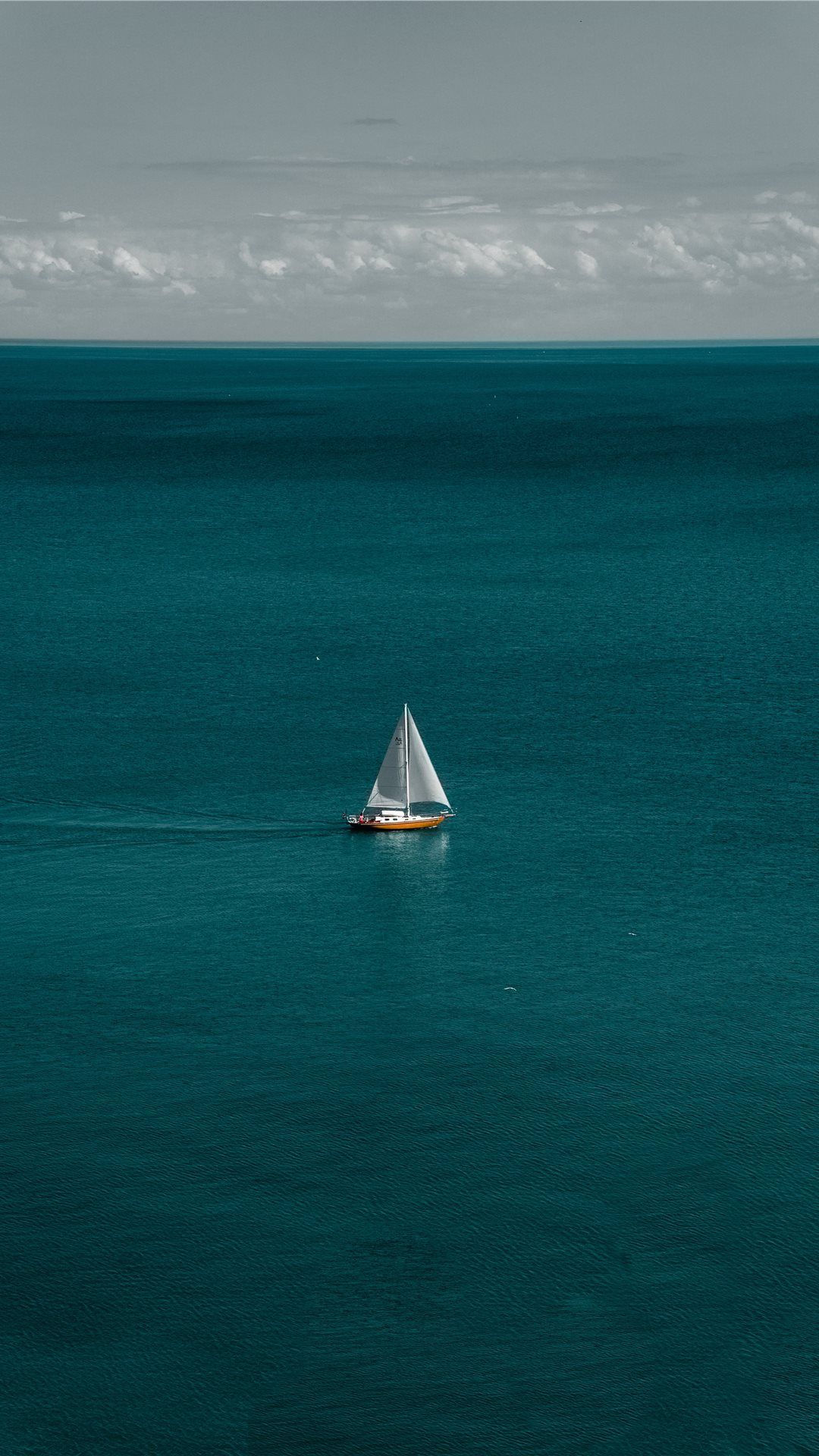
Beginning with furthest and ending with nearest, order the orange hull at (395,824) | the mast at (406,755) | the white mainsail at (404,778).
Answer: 1. the white mainsail at (404,778)
2. the mast at (406,755)
3. the orange hull at (395,824)

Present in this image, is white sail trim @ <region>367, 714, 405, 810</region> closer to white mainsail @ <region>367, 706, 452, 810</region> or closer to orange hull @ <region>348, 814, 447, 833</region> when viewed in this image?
white mainsail @ <region>367, 706, 452, 810</region>

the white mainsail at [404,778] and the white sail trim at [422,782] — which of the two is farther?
the white sail trim at [422,782]

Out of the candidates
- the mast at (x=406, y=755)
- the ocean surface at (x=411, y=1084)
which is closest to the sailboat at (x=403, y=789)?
the mast at (x=406, y=755)

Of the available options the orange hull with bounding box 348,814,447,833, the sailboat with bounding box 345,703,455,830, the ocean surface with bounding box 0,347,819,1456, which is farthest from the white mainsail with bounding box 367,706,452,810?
the ocean surface with bounding box 0,347,819,1456

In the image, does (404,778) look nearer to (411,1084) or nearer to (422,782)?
(422,782)

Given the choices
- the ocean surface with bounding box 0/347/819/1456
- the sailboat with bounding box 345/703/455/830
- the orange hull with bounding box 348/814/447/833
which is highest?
the sailboat with bounding box 345/703/455/830

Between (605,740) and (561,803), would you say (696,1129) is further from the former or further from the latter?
(605,740)

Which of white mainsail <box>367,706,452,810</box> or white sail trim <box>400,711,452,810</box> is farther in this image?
white sail trim <box>400,711,452,810</box>

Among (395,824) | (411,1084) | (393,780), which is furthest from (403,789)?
(411,1084)

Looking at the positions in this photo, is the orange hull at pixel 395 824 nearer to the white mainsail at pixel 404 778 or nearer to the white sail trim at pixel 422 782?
the white mainsail at pixel 404 778
